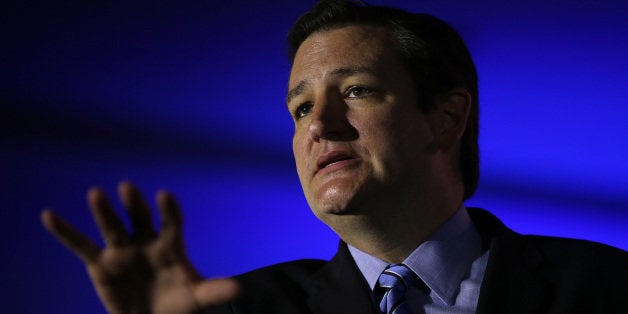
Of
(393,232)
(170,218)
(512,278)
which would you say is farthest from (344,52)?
(170,218)

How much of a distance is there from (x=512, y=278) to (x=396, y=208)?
9.3 inches

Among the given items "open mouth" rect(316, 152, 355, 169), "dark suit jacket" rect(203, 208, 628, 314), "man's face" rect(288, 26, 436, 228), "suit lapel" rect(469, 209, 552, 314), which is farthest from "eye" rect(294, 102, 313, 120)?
"suit lapel" rect(469, 209, 552, 314)

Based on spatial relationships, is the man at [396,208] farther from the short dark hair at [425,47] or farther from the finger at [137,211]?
the finger at [137,211]

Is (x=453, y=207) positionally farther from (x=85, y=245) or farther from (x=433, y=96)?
(x=85, y=245)

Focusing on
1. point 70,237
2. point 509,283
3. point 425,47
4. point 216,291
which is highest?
point 425,47

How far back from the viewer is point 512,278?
1.21 m

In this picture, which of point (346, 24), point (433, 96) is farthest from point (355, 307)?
point (346, 24)

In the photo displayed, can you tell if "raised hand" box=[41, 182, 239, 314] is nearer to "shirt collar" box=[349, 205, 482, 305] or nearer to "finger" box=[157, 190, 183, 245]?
"finger" box=[157, 190, 183, 245]

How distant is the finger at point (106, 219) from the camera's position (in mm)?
765

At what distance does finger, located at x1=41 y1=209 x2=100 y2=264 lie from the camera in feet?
2.50

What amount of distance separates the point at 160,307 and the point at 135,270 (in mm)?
54

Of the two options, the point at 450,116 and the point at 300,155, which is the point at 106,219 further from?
the point at 450,116

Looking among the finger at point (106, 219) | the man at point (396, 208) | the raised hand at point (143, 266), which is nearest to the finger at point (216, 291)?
the raised hand at point (143, 266)

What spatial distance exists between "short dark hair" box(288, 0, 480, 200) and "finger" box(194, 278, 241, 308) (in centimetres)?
65
